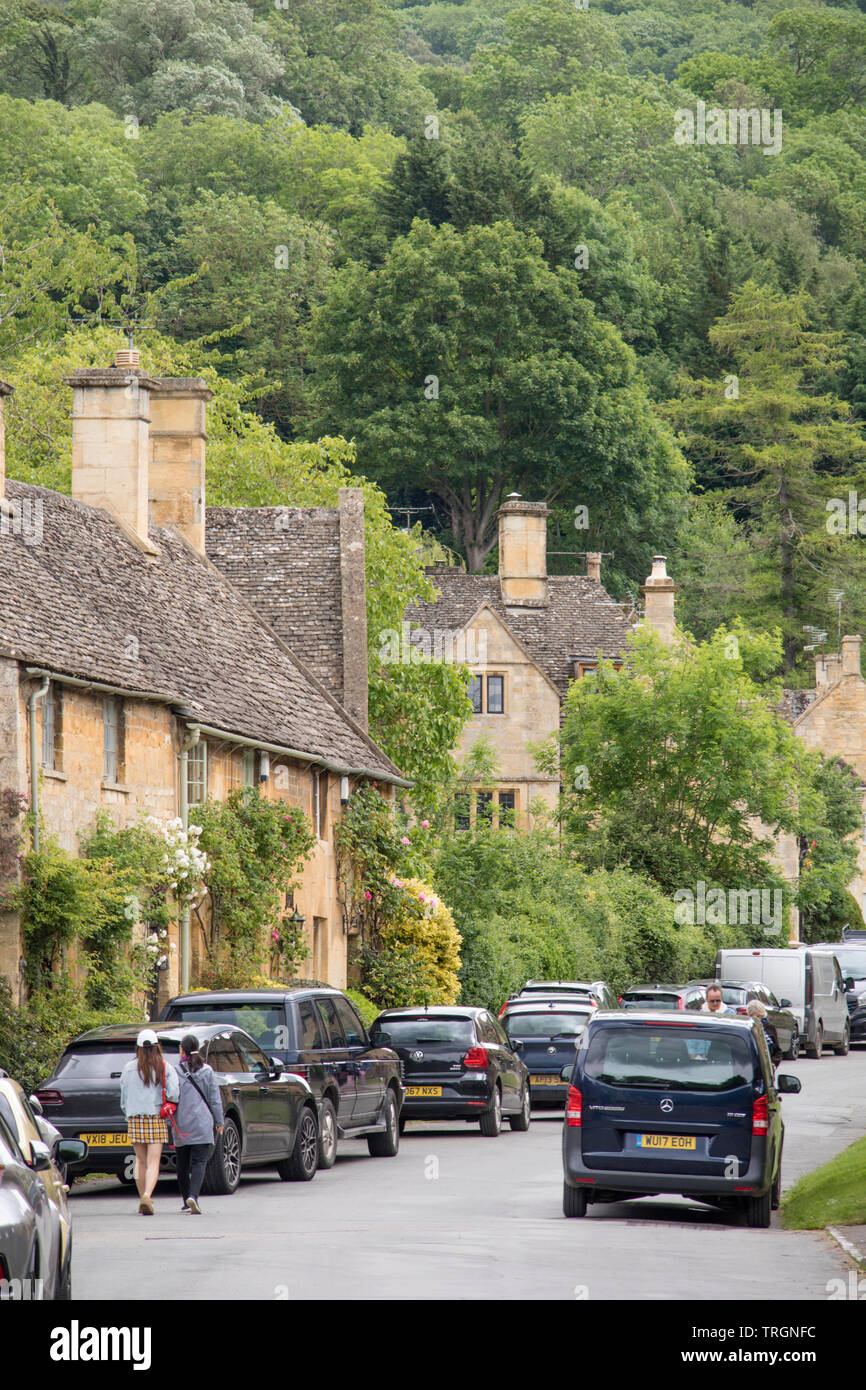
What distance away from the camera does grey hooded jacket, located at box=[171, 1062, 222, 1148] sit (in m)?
17.0

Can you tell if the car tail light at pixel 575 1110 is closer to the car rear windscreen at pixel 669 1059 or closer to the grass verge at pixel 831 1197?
the car rear windscreen at pixel 669 1059

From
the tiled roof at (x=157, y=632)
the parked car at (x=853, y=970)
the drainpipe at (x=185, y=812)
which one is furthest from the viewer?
the parked car at (x=853, y=970)

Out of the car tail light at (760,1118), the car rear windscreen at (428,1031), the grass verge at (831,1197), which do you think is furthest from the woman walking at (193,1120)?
the car rear windscreen at (428,1031)

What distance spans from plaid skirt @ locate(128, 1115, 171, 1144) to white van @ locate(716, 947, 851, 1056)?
26046 millimetres

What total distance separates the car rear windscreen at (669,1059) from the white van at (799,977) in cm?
2544

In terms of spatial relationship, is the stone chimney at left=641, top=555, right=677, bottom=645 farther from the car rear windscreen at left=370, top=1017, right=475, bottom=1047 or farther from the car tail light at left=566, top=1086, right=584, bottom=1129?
the car tail light at left=566, top=1086, right=584, bottom=1129

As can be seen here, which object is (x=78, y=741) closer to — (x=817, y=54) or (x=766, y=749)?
(x=766, y=749)

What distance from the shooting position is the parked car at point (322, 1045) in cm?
2052

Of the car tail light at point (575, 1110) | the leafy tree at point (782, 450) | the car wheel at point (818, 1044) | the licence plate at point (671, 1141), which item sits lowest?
the car wheel at point (818, 1044)

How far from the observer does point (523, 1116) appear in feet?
91.6

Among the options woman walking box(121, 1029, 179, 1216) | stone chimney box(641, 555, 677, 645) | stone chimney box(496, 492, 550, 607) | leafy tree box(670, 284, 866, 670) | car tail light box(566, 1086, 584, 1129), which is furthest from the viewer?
leafy tree box(670, 284, 866, 670)
